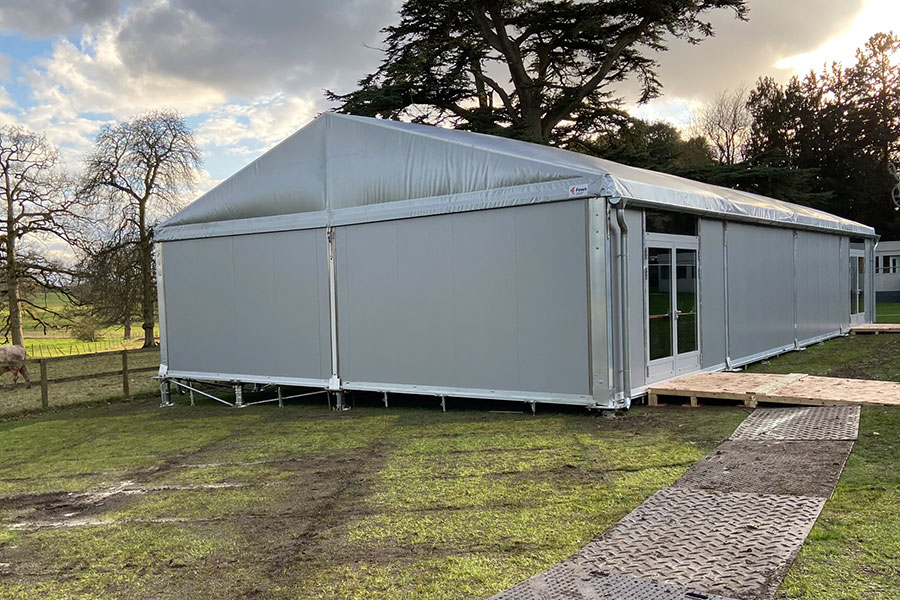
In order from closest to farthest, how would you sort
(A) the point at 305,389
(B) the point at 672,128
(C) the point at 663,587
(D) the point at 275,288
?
(C) the point at 663,587
(D) the point at 275,288
(A) the point at 305,389
(B) the point at 672,128

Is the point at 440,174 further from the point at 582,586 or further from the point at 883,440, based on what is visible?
the point at 582,586

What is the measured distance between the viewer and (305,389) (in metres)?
11.9

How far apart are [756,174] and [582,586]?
959 inches

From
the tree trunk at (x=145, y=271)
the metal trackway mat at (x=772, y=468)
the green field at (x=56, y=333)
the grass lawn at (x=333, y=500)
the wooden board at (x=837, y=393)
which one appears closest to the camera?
the grass lawn at (x=333, y=500)

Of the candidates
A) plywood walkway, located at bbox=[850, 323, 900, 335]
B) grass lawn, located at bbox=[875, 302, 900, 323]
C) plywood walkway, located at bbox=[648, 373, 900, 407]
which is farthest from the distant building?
plywood walkway, located at bbox=[648, 373, 900, 407]

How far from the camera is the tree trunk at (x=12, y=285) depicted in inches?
802

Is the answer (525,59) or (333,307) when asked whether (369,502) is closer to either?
(333,307)

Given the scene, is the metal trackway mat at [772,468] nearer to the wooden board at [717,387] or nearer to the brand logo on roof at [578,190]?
the wooden board at [717,387]

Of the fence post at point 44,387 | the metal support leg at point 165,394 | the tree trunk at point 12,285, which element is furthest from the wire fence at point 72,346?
the metal support leg at point 165,394

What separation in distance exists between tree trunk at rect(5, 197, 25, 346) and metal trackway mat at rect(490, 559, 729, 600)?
21.5 meters

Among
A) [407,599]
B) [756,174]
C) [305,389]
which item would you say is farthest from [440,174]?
[756,174]

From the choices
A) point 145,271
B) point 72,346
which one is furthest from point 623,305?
point 72,346

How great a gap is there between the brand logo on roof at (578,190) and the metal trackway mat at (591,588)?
4.90 m

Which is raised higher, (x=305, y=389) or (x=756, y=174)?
(x=756, y=174)
